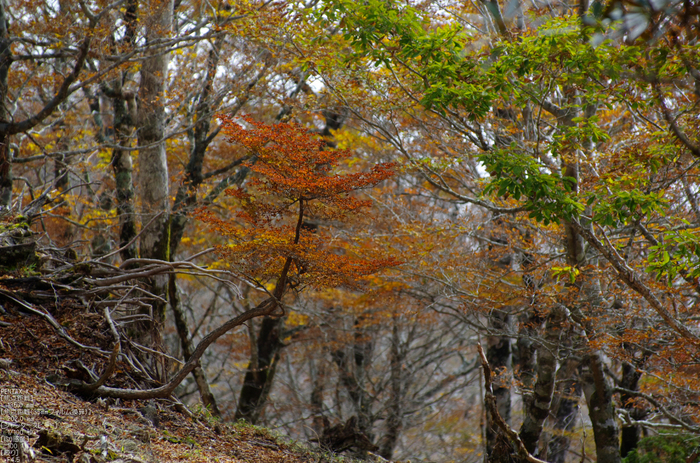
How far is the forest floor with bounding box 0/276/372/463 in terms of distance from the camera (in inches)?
125

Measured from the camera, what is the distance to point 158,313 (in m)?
7.52

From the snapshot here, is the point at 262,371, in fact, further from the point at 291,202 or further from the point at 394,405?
the point at 291,202

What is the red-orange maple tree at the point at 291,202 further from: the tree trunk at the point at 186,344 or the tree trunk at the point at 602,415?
the tree trunk at the point at 186,344

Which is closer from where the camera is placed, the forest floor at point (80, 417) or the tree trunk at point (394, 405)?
the forest floor at point (80, 417)

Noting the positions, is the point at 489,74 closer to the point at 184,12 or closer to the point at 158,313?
the point at 158,313

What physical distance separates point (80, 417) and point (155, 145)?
4.77 metres

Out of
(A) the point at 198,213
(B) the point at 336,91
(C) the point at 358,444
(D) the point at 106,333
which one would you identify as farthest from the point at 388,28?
(C) the point at 358,444

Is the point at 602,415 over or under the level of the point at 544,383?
under

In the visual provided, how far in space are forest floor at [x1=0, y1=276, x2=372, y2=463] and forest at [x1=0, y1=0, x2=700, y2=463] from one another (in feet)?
0.18

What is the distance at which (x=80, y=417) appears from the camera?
396 centimetres

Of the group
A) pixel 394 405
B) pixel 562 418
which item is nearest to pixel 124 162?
pixel 394 405

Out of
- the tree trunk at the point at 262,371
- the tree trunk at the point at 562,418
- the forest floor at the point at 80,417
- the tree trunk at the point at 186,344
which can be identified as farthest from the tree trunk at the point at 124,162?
the tree trunk at the point at 562,418

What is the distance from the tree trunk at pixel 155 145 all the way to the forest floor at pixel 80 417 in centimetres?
238

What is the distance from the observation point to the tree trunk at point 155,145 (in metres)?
7.76
